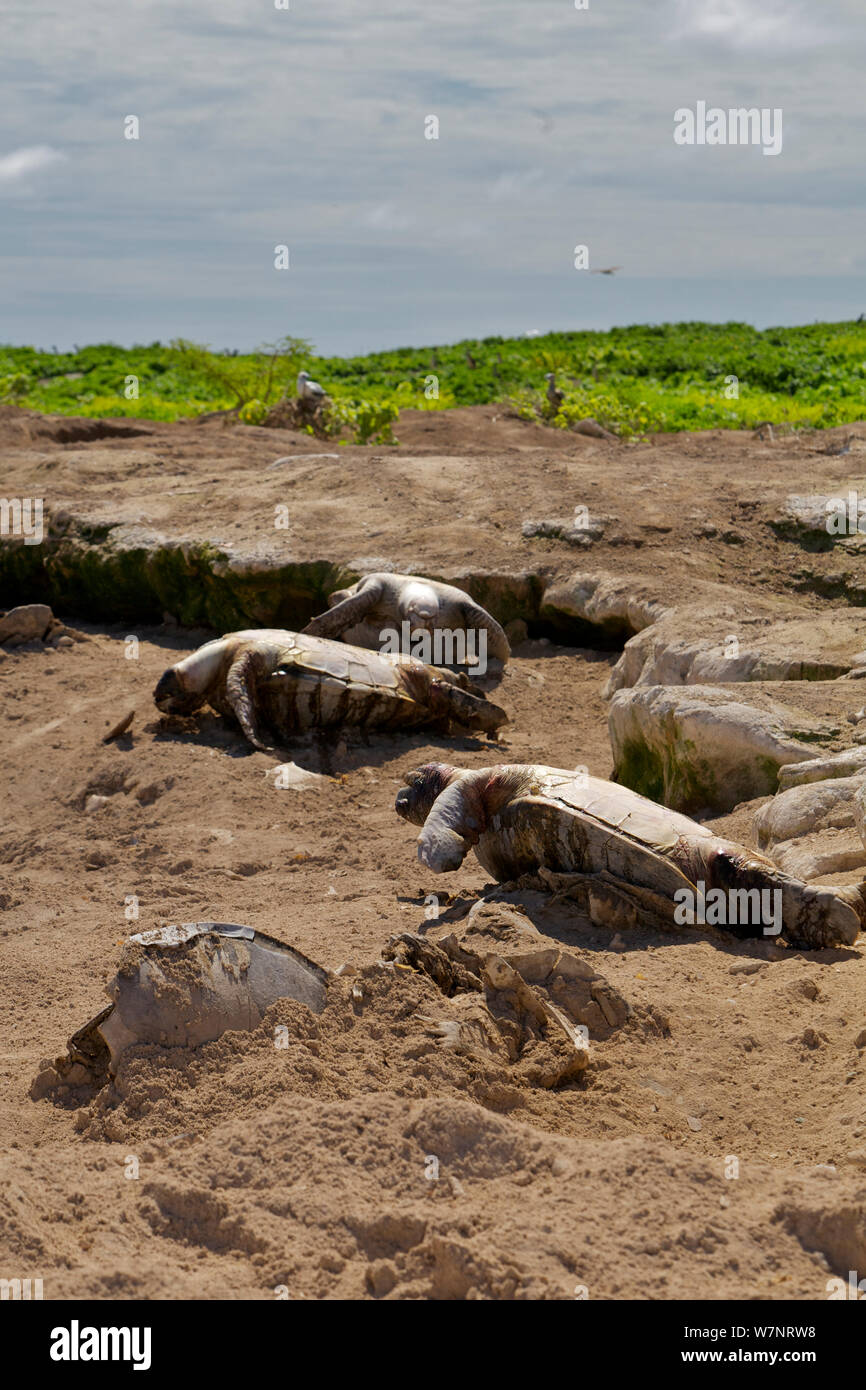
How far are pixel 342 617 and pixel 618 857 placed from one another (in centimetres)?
436

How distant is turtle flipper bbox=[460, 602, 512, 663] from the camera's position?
876cm

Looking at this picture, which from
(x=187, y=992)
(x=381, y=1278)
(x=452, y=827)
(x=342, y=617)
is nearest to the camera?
(x=381, y=1278)

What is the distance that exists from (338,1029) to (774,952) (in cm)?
168

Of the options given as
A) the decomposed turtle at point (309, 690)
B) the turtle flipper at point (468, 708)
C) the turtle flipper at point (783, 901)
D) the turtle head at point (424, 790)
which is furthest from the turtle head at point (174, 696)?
the turtle flipper at point (783, 901)

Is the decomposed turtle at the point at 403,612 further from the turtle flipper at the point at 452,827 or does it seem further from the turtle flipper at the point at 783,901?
the turtle flipper at the point at 783,901

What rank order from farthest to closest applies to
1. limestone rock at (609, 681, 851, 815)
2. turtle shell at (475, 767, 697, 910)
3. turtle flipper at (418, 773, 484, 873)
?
limestone rock at (609, 681, 851, 815)
turtle flipper at (418, 773, 484, 873)
turtle shell at (475, 767, 697, 910)

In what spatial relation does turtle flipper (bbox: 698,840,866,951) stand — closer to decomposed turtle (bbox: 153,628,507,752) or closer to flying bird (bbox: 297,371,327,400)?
decomposed turtle (bbox: 153,628,507,752)

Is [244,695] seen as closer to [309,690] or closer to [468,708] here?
[309,690]

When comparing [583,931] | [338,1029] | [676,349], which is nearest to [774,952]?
[583,931]

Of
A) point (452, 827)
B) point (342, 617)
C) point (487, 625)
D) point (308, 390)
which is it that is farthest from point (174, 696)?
point (308, 390)

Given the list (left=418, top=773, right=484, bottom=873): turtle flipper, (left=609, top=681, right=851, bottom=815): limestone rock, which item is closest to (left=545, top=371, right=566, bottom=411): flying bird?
(left=609, top=681, right=851, bottom=815): limestone rock

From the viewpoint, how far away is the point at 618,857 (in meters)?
4.58

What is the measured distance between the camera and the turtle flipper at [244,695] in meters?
7.50

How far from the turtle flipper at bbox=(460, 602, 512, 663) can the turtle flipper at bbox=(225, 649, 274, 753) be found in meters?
1.82
